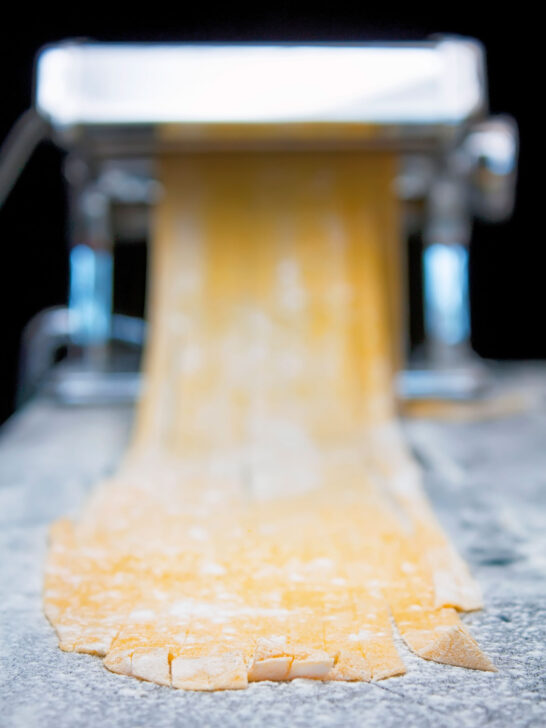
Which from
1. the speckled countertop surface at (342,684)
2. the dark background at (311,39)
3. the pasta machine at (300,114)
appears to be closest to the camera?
the speckled countertop surface at (342,684)

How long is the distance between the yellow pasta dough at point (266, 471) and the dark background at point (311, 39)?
0.90 m

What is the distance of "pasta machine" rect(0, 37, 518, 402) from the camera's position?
1.26m

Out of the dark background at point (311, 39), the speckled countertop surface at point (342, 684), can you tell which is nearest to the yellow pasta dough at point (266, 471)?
the speckled countertop surface at point (342, 684)

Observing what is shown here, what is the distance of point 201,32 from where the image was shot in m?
2.14

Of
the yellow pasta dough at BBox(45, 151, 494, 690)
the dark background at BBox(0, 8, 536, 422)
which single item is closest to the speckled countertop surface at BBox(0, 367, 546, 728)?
the yellow pasta dough at BBox(45, 151, 494, 690)

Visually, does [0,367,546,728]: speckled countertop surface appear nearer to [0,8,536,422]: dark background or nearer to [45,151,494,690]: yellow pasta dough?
[45,151,494,690]: yellow pasta dough

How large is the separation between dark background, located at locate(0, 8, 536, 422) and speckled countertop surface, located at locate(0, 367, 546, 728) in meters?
1.32

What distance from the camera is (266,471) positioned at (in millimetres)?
1013

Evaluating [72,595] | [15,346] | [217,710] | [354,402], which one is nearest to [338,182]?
[354,402]

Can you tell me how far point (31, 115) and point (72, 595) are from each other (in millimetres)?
1088

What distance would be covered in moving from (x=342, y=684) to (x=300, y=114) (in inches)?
38.7

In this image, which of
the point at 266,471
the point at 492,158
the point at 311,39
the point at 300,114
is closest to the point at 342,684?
the point at 266,471

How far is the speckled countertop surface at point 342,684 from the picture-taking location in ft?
1.48

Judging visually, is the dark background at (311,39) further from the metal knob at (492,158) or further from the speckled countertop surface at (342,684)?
the speckled countertop surface at (342,684)
